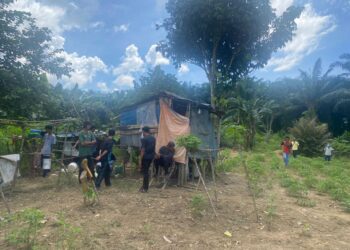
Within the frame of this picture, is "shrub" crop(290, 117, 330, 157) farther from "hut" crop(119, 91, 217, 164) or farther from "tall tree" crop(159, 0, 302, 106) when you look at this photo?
"hut" crop(119, 91, 217, 164)

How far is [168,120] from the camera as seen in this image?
924 cm

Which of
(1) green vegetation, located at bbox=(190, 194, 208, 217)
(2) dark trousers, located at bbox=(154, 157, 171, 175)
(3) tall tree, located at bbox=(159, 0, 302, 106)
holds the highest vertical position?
(3) tall tree, located at bbox=(159, 0, 302, 106)

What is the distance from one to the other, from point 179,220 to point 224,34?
10.8m

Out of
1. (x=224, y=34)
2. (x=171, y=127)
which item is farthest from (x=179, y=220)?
(x=224, y=34)

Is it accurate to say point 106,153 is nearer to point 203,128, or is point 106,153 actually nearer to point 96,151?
point 96,151

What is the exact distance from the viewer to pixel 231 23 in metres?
13.5

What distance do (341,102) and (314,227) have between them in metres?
23.4

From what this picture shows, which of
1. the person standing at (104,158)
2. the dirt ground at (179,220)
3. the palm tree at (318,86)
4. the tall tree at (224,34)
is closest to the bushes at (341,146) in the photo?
the palm tree at (318,86)

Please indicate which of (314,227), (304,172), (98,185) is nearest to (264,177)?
(304,172)

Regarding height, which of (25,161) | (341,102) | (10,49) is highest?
(341,102)

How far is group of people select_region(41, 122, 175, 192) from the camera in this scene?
766 cm

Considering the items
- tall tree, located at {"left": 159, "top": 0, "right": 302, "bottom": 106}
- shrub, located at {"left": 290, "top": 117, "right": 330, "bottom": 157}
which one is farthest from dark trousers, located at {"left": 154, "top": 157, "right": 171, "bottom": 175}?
shrub, located at {"left": 290, "top": 117, "right": 330, "bottom": 157}

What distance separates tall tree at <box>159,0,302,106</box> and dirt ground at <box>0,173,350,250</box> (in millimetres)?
7853

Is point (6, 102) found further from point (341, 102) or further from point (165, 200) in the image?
point (341, 102)
